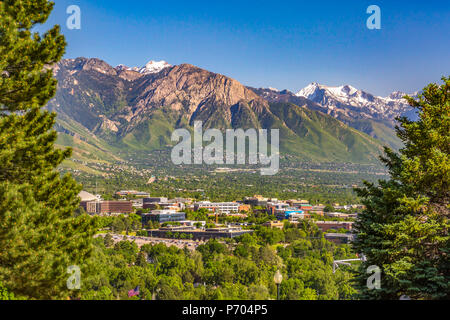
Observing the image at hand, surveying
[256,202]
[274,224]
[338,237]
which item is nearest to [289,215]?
[274,224]

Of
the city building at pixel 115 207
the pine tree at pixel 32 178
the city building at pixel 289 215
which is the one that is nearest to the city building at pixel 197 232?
the city building at pixel 289 215

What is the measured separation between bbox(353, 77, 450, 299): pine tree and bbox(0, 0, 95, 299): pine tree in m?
→ 8.75

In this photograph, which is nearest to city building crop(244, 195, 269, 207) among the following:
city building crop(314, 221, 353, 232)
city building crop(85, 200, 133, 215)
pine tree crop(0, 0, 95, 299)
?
city building crop(85, 200, 133, 215)

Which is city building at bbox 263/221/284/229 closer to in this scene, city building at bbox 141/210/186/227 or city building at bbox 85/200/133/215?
city building at bbox 141/210/186/227

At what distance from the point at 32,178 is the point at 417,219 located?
1126cm

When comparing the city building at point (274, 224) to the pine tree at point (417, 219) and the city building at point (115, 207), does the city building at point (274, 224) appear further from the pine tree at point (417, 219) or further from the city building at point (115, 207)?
the pine tree at point (417, 219)

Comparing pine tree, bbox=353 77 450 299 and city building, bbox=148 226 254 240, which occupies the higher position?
pine tree, bbox=353 77 450 299

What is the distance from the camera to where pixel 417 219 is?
1410cm

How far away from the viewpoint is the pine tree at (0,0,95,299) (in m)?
11.9

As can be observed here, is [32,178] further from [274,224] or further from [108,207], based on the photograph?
[108,207]

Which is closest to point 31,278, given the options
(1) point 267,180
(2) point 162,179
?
(2) point 162,179

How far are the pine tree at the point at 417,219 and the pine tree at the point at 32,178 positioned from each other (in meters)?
8.75
